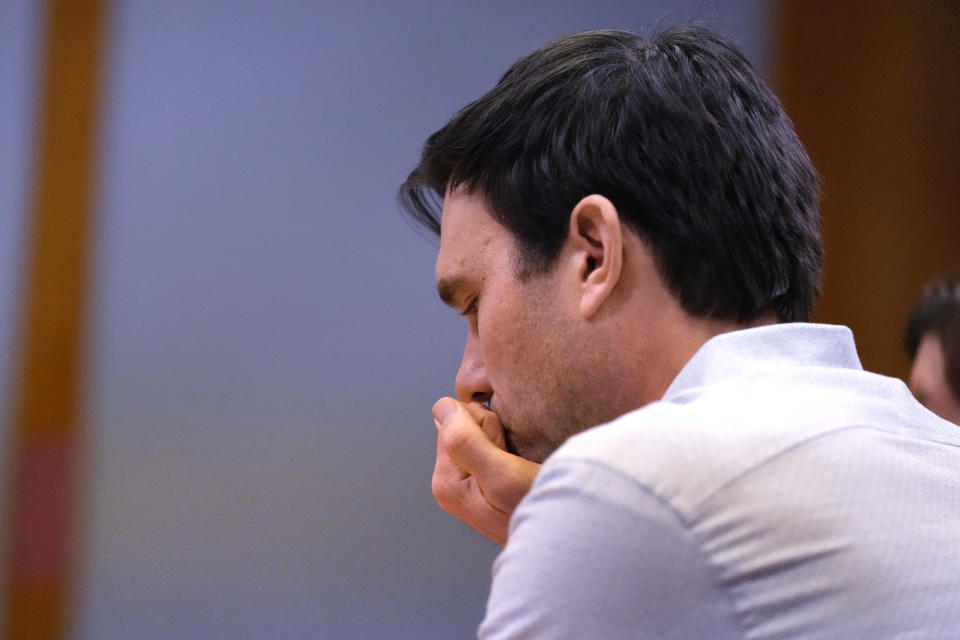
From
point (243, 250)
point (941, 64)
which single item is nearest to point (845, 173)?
point (941, 64)

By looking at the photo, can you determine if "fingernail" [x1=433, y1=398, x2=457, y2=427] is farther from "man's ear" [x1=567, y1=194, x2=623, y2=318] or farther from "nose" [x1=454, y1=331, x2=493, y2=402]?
"man's ear" [x1=567, y1=194, x2=623, y2=318]

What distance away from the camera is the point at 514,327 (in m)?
1.01

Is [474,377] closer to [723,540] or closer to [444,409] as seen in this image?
[444,409]

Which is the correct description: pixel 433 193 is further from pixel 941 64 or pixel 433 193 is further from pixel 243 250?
pixel 941 64

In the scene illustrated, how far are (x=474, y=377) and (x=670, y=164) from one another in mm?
350

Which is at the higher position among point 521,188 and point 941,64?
point 941,64

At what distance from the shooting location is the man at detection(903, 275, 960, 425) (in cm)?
165

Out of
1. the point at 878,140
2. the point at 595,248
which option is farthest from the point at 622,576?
the point at 878,140

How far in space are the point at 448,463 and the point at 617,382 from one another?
334 mm

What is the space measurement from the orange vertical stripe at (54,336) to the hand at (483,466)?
1580mm

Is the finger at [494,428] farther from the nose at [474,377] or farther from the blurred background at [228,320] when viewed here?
the blurred background at [228,320]

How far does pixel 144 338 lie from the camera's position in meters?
2.49

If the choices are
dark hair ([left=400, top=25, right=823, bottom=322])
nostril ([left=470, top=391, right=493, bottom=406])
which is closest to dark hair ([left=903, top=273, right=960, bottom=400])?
dark hair ([left=400, top=25, right=823, bottom=322])

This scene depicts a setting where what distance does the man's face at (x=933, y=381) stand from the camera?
1.64 m
